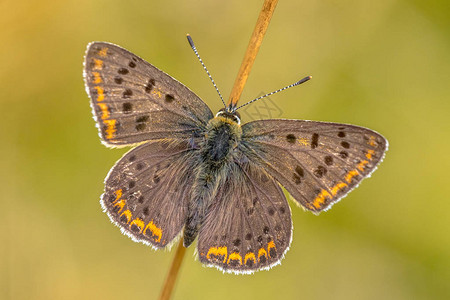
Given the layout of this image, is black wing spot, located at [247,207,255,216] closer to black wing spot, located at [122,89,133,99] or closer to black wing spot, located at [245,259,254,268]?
black wing spot, located at [245,259,254,268]

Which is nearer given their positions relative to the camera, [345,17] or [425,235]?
[425,235]

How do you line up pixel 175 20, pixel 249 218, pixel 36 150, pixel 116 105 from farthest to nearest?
pixel 175 20, pixel 36 150, pixel 249 218, pixel 116 105

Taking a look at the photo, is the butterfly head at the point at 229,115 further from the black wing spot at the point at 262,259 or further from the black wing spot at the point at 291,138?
the black wing spot at the point at 262,259

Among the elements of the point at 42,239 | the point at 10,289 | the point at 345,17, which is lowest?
the point at 10,289

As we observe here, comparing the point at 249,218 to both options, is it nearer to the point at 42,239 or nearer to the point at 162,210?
the point at 162,210

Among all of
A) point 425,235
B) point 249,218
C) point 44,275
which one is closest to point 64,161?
point 44,275

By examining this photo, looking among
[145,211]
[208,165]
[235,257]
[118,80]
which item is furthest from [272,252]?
[118,80]

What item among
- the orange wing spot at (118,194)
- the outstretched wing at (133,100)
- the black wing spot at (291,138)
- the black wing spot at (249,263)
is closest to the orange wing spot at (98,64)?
the outstretched wing at (133,100)
